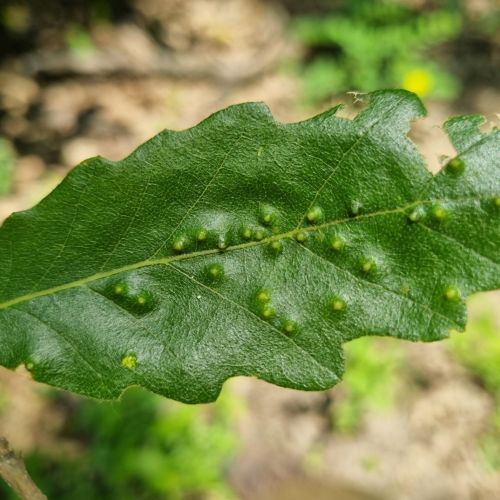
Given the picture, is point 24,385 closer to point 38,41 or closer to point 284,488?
point 284,488

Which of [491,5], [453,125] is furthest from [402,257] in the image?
[491,5]

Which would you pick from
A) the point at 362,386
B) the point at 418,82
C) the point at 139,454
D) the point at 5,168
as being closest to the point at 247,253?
the point at 139,454

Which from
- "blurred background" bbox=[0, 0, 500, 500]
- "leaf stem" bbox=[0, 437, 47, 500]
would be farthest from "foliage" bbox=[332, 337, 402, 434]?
"leaf stem" bbox=[0, 437, 47, 500]

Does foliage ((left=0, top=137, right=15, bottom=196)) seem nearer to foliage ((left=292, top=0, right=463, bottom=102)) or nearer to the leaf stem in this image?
foliage ((left=292, top=0, right=463, bottom=102))

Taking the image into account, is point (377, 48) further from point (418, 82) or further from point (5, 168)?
point (5, 168)

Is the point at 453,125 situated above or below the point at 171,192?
above
